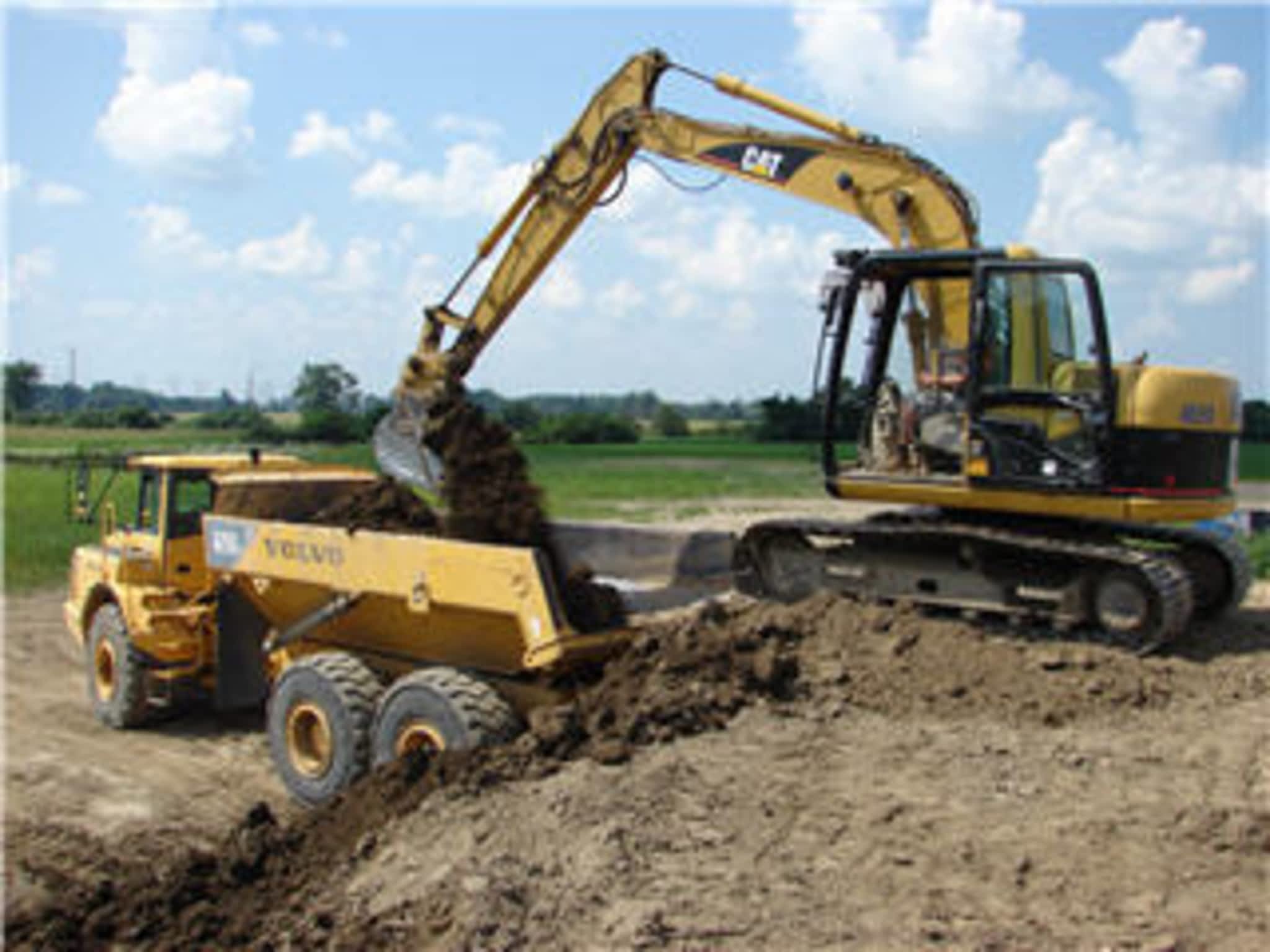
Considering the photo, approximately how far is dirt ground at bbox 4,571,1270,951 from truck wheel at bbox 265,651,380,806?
12.1 inches

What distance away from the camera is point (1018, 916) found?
436cm

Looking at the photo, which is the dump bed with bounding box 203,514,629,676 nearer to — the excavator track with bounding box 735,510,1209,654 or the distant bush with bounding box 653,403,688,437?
the excavator track with bounding box 735,510,1209,654

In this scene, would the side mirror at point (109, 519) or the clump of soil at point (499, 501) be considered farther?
the side mirror at point (109, 519)

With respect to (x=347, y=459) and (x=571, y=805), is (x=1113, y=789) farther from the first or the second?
(x=347, y=459)

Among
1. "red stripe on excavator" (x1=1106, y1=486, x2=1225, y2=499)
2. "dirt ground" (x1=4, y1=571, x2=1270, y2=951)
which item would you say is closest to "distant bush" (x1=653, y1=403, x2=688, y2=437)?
"red stripe on excavator" (x1=1106, y1=486, x2=1225, y2=499)

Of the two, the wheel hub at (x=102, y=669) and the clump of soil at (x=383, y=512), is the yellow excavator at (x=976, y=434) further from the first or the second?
the wheel hub at (x=102, y=669)

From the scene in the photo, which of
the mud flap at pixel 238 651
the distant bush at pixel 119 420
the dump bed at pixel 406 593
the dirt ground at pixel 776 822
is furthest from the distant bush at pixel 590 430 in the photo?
the dirt ground at pixel 776 822

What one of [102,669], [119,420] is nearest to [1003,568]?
[102,669]

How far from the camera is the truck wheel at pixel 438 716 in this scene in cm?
638

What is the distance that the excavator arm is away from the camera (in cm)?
859

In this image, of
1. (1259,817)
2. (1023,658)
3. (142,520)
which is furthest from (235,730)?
(1259,817)

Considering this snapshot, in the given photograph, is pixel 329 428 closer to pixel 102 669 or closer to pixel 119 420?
pixel 102 669

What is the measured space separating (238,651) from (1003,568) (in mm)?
5624

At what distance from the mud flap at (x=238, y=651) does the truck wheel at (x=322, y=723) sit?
4.16 feet
